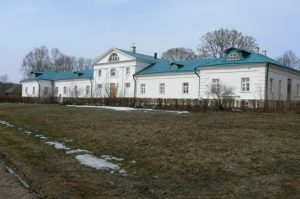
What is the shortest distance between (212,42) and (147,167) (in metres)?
54.3

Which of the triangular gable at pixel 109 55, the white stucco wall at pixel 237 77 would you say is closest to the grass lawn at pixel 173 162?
the white stucco wall at pixel 237 77

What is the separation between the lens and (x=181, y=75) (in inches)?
1674

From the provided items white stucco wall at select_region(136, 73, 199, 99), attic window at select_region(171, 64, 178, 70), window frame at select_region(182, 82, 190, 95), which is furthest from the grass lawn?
attic window at select_region(171, 64, 178, 70)

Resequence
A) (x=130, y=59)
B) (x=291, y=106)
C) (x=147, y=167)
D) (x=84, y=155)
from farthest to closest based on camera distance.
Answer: (x=130, y=59)
(x=291, y=106)
(x=84, y=155)
(x=147, y=167)

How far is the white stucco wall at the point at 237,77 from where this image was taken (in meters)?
34.6

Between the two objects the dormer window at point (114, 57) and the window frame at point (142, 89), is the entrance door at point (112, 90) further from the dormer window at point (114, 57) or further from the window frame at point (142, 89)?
the window frame at point (142, 89)

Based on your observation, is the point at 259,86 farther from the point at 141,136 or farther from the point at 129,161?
the point at 129,161

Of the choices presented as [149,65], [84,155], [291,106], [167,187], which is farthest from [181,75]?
[167,187]

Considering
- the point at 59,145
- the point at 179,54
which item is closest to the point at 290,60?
the point at 179,54

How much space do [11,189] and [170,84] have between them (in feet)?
121

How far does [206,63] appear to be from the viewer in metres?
40.7

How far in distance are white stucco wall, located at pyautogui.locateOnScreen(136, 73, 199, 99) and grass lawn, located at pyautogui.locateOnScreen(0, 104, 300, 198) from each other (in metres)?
25.2

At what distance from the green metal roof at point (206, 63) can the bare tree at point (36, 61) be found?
159 feet

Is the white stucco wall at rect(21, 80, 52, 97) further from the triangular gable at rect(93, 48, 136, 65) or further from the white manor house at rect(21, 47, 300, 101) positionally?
the triangular gable at rect(93, 48, 136, 65)
